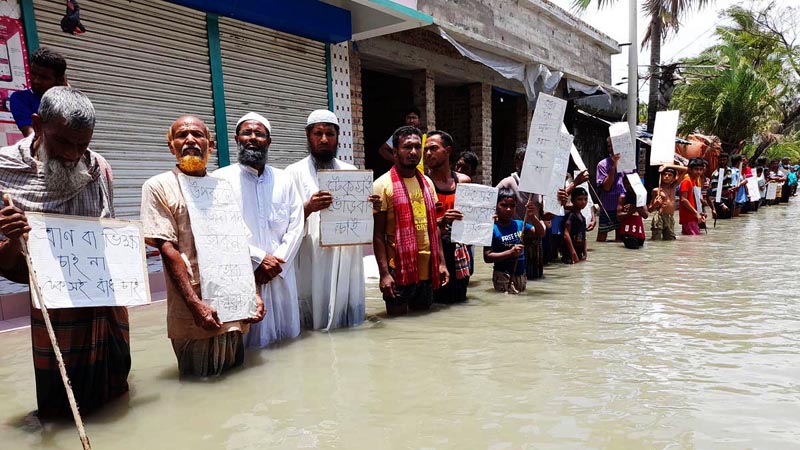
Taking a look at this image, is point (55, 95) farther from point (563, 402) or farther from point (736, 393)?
point (736, 393)

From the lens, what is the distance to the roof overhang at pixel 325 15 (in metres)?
6.26

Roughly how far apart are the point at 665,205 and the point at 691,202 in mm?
1377

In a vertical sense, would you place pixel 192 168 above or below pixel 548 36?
below

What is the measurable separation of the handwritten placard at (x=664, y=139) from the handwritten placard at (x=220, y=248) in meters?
7.96

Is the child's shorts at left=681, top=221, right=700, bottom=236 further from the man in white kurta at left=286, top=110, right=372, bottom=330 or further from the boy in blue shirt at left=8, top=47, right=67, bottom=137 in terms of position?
the boy in blue shirt at left=8, top=47, right=67, bottom=137

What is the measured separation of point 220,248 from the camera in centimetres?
293

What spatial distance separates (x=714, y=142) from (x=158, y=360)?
45.2 ft

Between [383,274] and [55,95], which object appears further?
[383,274]

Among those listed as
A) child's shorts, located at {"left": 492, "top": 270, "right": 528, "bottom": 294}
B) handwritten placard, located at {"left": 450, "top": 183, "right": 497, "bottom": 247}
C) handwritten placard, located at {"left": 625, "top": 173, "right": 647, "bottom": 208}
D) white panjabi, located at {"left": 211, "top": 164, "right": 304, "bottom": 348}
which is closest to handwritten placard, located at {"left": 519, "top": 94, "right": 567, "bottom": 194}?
handwritten placard, located at {"left": 450, "top": 183, "right": 497, "bottom": 247}

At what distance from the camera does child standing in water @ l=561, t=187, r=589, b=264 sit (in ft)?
21.9

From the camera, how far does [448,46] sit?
10.0m

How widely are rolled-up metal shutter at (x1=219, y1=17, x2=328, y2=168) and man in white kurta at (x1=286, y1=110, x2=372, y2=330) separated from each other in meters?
3.03

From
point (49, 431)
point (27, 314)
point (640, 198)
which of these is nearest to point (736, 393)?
point (49, 431)

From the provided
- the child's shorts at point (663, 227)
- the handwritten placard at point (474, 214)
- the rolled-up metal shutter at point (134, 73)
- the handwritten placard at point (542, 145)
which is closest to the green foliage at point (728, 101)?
the child's shorts at point (663, 227)
